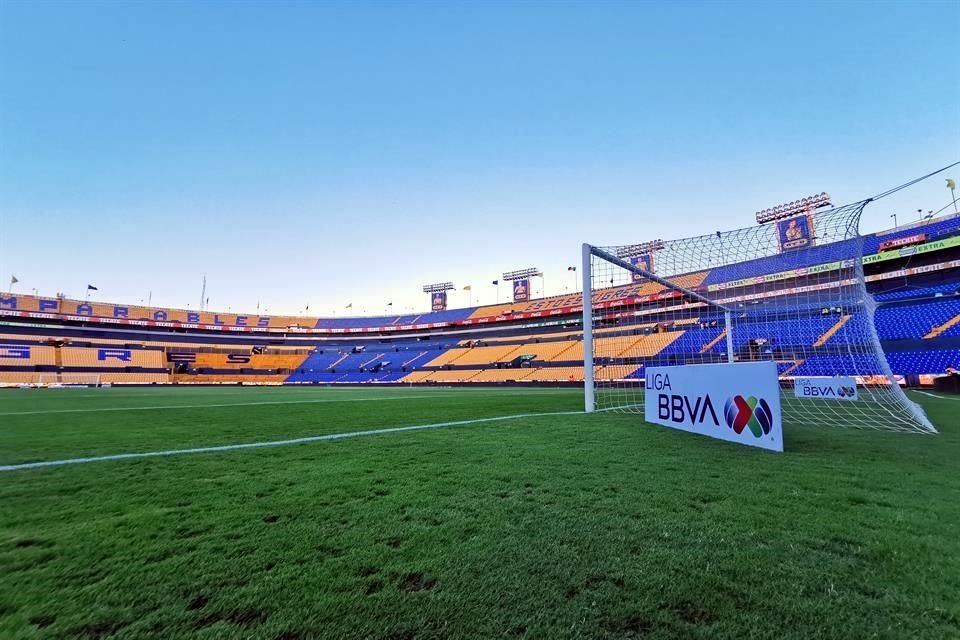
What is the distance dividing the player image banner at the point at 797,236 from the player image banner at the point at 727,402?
440 cm

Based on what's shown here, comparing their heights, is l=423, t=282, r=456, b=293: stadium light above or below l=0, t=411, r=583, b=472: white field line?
above

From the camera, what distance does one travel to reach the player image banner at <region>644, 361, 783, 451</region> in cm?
450

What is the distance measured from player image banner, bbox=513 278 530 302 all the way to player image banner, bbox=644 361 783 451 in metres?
43.1

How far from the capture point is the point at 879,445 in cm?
505

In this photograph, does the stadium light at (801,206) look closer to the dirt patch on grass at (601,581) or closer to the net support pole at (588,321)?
the net support pole at (588,321)

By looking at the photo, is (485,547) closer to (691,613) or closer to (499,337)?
(691,613)

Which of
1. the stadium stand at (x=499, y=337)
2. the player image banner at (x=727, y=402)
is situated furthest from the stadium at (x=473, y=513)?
the stadium stand at (x=499, y=337)

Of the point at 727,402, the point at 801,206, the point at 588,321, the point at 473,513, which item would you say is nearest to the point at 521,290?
the point at 801,206

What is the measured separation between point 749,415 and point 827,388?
10569 millimetres

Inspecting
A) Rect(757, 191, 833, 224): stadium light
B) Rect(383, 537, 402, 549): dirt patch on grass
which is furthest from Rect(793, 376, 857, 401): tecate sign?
Rect(757, 191, 833, 224): stadium light

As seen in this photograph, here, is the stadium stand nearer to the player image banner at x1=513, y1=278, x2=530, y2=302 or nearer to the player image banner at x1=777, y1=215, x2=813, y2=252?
the player image banner at x1=777, y1=215, x2=813, y2=252

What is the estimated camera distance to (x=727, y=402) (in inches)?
201

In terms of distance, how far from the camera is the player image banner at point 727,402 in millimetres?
4500

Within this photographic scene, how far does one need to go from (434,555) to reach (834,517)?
2.51 m
